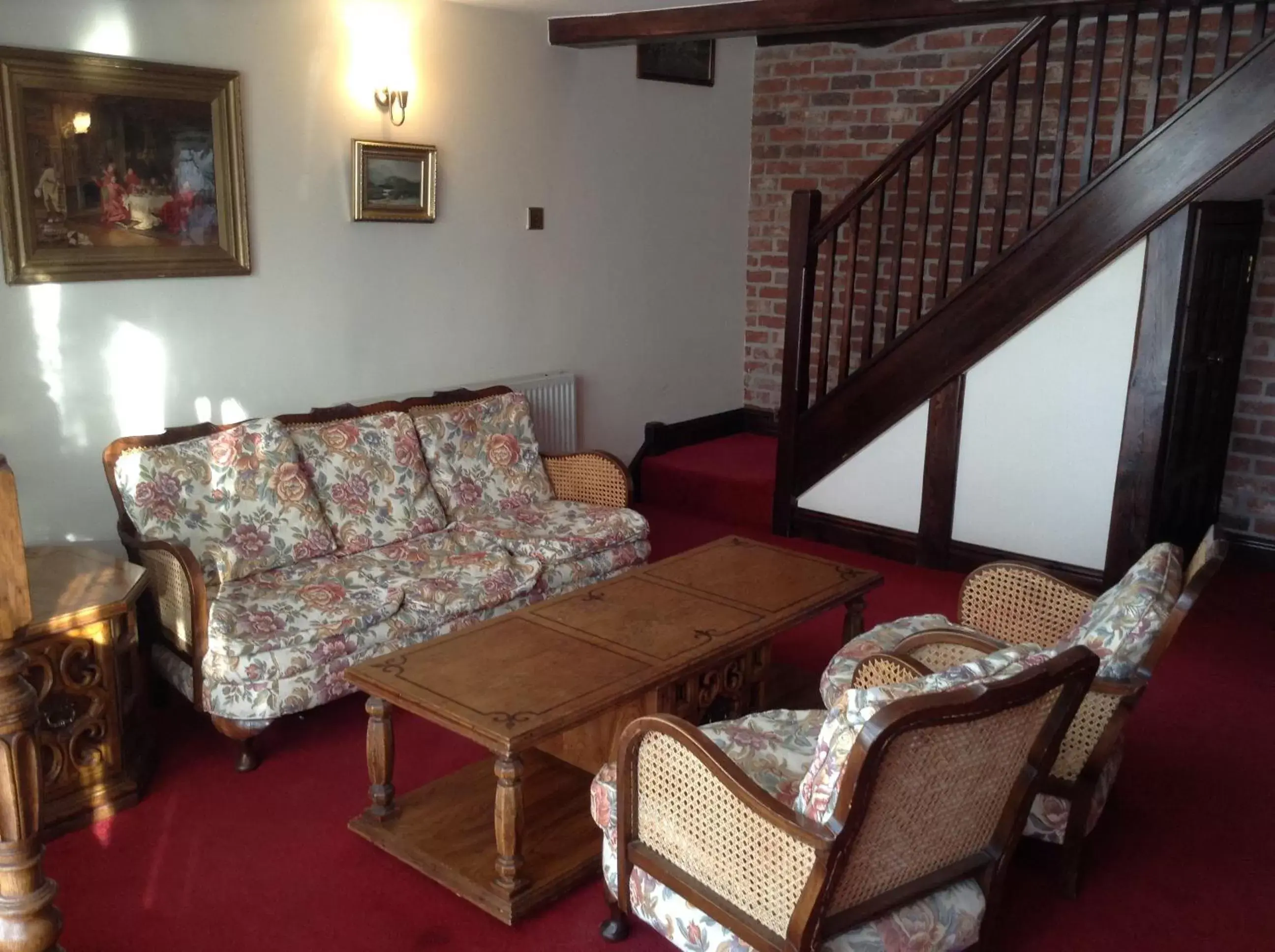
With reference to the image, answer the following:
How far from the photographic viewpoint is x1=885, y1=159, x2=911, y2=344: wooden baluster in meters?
4.52

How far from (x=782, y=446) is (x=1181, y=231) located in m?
1.89

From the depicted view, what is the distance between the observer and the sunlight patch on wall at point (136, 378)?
3.58 meters

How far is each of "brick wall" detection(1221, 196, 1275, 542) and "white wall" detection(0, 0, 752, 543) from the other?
2.54m

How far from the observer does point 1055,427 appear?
4.39 meters

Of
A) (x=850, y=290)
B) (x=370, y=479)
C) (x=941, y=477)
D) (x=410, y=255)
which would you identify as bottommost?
(x=941, y=477)

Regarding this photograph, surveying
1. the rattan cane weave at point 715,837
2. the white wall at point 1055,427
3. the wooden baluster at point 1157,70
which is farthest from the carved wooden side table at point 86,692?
the wooden baluster at point 1157,70

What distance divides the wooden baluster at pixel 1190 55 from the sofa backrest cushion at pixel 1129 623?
212 centimetres

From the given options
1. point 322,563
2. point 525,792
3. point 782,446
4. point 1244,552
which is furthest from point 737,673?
point 1244,552

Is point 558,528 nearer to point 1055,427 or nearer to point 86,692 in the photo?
point 86,692

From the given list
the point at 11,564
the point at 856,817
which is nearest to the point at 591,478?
the point at 856,817

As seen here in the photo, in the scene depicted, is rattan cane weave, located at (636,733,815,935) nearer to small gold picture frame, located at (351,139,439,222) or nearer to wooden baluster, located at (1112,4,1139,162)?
small gold picture frame, located at (351,139,439,222)

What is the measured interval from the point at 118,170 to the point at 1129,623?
10.3ft

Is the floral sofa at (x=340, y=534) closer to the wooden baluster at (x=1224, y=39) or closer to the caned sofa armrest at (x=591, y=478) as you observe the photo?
the caned sofa armrest at (x=591, y=478)

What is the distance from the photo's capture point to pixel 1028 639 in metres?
3.21
